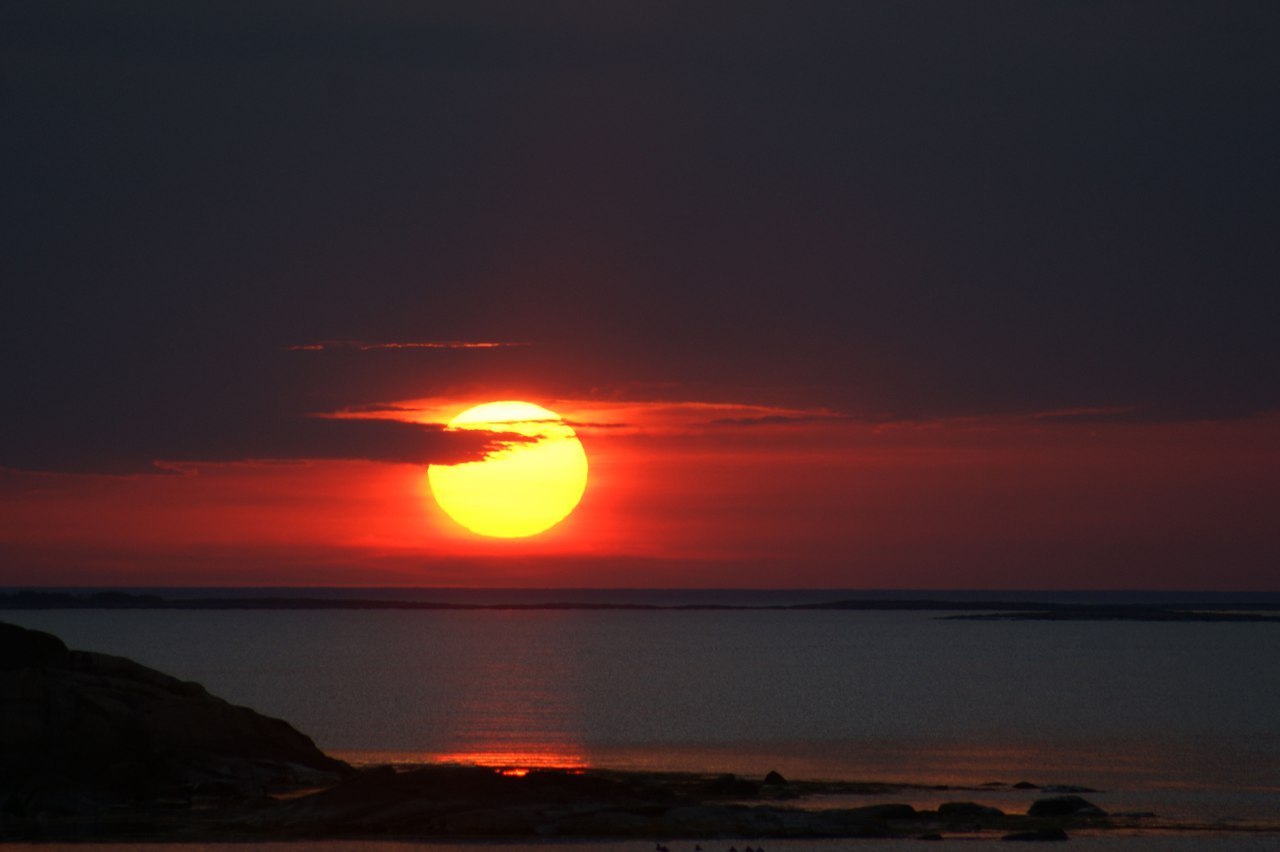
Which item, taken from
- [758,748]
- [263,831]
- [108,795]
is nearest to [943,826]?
[263,831]

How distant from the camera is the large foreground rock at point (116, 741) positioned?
47062 millimetres

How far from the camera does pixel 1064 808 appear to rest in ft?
155

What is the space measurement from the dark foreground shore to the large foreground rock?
0.05 metres

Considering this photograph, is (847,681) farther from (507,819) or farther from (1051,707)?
(507,819)

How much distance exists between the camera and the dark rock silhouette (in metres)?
46.9

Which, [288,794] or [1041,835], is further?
[288,794]

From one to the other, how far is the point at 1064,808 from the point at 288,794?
69.1 feet

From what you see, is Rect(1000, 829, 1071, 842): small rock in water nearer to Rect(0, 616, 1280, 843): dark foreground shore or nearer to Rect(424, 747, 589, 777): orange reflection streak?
Rect(0, 616, 1280, 843): dark foreground shore

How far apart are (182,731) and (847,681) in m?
87.7

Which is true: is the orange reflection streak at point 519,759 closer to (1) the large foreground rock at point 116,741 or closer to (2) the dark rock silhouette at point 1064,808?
(1) the large foreground rock at point 116,741

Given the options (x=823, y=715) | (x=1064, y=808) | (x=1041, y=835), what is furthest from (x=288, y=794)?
(x=823, y=715)

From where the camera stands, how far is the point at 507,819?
141 ft

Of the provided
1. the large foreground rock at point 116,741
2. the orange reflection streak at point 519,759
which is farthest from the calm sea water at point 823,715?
the large foreground rock at point 116,741

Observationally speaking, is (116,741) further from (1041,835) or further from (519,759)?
(1041,835)
